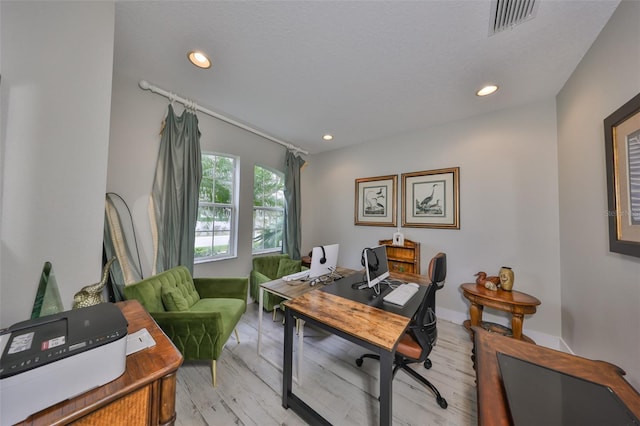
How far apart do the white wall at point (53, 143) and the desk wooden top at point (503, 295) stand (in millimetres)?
3255

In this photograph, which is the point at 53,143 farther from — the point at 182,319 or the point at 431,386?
the point at 431,386

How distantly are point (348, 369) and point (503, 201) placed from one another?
2555 mm

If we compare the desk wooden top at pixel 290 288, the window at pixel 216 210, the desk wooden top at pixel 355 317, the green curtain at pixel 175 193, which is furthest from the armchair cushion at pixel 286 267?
the desk wooden top at pixel 355 317

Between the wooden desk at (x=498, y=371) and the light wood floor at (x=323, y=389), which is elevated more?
the wooden desk at (x=498, y=371)

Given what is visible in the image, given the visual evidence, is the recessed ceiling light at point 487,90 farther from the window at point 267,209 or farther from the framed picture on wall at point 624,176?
the window at point 267,209

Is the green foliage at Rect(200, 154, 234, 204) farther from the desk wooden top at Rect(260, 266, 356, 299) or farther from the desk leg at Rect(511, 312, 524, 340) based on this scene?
the desk leg at Rect(511, 312, 524, 340)

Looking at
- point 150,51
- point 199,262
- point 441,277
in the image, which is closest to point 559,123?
point 441,277

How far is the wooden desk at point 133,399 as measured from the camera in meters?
0.59

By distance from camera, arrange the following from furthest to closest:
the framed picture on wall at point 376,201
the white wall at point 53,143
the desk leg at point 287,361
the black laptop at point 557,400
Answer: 1. the framed picture on wall at point 376,201
2. the desk leg at point 287,361
3. the white wall at point 53,143
4. the black laptop at point 557,400

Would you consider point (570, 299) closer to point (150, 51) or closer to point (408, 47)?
point (408, 47)

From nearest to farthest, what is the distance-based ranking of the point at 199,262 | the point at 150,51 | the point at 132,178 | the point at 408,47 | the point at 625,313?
the point at 625,313 → the point at 408,47 → the point at 150,51 → the point at 132,178 → the point at 199,262

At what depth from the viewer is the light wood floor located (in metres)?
1.41

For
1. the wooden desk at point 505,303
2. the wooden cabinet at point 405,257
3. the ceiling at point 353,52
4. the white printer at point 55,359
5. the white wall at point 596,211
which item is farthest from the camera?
the wooden cabinet at point 405,257

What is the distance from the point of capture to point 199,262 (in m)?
2.62
